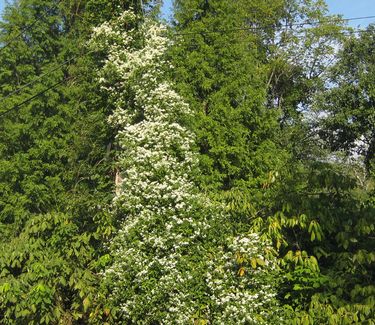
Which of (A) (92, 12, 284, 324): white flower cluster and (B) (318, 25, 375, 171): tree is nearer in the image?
(A) (92, 12, 284, 324): white flower cluster

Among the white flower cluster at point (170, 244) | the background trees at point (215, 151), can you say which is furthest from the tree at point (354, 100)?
the white flower cluster at point (170, 244)

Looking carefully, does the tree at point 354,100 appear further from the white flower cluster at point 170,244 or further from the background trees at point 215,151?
the white flower cluster at point 170,244

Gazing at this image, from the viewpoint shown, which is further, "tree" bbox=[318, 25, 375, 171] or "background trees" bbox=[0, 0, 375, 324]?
"tree" bbox=[318, 25, 375, 171]

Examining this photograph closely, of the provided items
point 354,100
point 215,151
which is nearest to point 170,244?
point 215,151

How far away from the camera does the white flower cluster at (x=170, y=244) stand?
242 inches

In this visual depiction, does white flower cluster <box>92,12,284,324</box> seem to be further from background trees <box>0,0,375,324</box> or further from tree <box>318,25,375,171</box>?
tree <box>318,25,375,171</box>

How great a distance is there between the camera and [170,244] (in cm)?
708

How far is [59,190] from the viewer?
44.4 feet

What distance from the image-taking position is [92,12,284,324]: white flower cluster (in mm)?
6148

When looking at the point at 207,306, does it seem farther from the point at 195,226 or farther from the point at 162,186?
the point at 162,186

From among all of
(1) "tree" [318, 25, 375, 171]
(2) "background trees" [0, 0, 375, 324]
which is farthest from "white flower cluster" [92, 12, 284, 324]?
(1) "tree" [318, 25, 375, 171]

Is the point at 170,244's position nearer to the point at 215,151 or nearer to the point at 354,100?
the point at 215,151

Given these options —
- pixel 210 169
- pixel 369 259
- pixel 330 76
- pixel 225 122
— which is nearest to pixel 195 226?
pixel 369 259

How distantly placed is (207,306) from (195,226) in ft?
3.53
